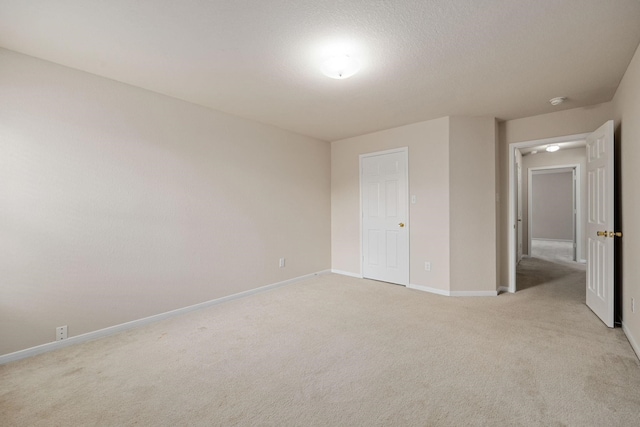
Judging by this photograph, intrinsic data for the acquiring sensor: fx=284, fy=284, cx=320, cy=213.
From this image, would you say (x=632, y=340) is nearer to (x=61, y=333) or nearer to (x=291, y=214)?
(x=291, y=214)

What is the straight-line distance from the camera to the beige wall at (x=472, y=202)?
382 centimetres

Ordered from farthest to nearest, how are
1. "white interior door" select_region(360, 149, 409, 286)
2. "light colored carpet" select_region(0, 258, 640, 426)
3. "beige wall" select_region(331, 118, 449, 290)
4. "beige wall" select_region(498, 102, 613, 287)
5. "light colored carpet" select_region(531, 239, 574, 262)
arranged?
"light colored carpet" select_region(531, 239, 574, 262)
"white interior door" select_region(360, 149, 409, 286)
"beige wall" select_region(331, 118, 449, 290)
"beige wall" select_region(498, 102, 613, 287)
"light colored carpet" select_region(0, 258, 640, 426)

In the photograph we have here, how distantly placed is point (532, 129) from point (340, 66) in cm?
312

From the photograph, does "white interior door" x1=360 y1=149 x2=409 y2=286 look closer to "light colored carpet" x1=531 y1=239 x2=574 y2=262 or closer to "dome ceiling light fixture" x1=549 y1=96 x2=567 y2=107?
"dome ceiling light fixture" x1=549 y1=96 x2=567 y2=107

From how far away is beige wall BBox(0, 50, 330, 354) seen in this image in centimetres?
231

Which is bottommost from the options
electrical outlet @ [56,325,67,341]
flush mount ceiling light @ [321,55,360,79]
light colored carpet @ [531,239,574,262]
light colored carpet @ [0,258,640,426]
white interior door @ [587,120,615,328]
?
light colored carpet @ [0,258,640,426]

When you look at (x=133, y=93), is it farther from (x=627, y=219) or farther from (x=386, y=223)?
(x=627, y=219)

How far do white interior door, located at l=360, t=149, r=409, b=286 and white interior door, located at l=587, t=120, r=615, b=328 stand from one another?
206 centimetres

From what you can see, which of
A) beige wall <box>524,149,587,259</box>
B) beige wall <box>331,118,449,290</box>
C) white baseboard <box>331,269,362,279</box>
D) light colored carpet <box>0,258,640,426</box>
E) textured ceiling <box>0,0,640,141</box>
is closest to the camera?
light colored carpet <box>0,258,640,426</box>

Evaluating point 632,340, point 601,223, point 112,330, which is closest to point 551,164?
point 601,223

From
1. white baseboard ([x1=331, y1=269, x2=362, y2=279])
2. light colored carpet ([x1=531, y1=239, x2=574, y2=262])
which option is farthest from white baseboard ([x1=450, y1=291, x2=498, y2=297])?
light colored carpet ([x1=531, y1=239, x2=574, y2=262])

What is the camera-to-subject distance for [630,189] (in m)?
2.46

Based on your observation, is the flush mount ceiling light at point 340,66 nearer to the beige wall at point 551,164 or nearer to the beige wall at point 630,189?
the beige wall at point 630,189

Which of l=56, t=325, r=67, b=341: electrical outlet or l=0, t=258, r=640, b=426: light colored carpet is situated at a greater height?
l=56, t=325, r=67, b=341: electrical outlet
